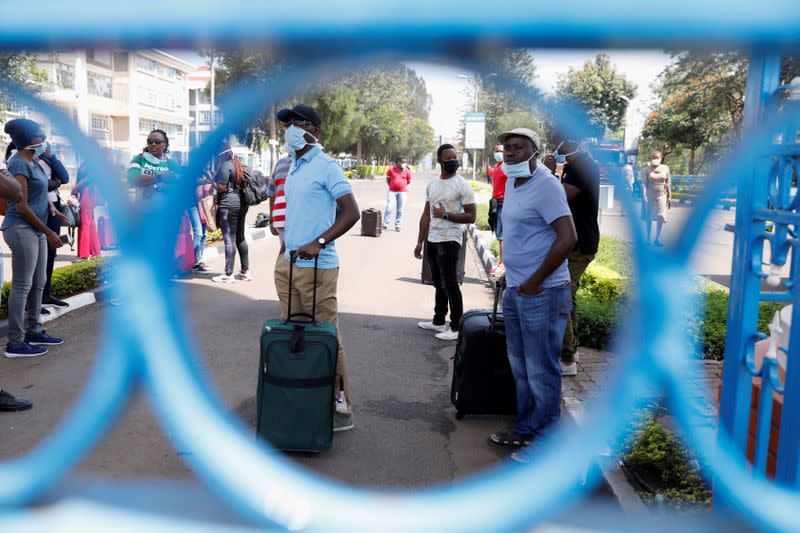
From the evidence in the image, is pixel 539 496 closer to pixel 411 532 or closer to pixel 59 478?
pixel 411 532

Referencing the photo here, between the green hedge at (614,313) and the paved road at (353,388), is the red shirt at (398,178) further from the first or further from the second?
the green hedge at (614,313)

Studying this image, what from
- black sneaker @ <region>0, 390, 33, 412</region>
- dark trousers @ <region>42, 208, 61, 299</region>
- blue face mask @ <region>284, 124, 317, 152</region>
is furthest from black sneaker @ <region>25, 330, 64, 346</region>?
blue face mask @ <region>284, 124, 317, 152</region>

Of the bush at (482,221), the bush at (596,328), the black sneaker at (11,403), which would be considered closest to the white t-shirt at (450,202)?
the bush at (596,328)

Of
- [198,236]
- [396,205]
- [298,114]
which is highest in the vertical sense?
[298,114]

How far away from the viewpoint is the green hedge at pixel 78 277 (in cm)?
727

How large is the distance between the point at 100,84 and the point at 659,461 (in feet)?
154

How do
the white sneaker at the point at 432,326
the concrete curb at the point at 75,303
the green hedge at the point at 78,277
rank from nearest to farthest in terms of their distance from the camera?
the concrete curb at the point at 75,303, the white sneaker at the point at 432,326, the green hedge at the point at 78,277

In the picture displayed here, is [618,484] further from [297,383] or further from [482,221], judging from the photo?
[482,221]

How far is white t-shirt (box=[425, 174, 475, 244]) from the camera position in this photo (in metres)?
6.01

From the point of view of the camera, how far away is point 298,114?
3514 millimetres

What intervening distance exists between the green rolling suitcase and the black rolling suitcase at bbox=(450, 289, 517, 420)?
979 millimetres

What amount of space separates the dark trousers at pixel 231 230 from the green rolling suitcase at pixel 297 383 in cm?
530

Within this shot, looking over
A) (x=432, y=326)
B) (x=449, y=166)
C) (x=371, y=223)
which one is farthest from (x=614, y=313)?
(x=371, y=223)

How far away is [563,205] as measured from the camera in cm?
329
